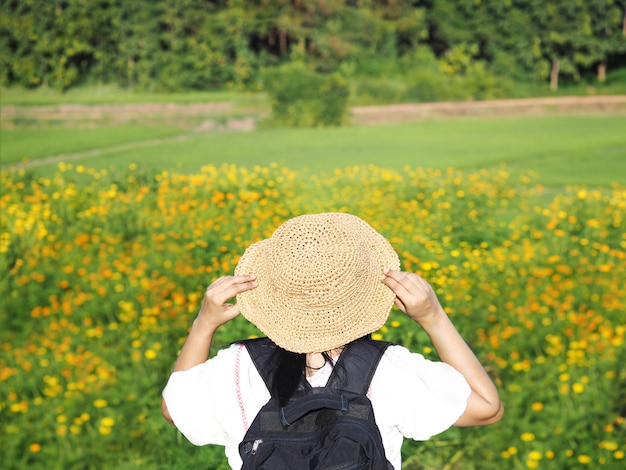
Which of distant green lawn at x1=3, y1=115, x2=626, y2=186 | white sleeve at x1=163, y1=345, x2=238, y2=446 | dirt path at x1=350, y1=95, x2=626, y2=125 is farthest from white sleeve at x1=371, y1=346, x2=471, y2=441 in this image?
dirt path at x1=350, y1=95, x2=626, y2=125

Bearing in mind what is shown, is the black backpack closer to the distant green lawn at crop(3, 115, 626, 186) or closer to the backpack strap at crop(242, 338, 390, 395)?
the backpack strap at crop(242, 338, 390, 395)

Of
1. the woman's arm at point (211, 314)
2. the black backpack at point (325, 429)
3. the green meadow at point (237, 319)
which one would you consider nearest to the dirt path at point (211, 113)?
the green meadow at point (237, 319)

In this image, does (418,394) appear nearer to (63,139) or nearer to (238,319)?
(238,319)

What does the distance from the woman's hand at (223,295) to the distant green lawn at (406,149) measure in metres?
8.21

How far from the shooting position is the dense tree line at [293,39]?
11.0 metres

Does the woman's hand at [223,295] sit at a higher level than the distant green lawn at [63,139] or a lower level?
higher

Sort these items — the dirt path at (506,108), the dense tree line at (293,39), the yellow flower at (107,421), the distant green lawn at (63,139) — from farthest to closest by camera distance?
the dirt path at (506,108)
the dense tree line at (293,39)
the distant green lawn at (63,139)
the yellow flower at (107,421)

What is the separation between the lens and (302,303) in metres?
1.37

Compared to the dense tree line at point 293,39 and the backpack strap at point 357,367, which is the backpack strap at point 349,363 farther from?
the dense tree line at point 293,39

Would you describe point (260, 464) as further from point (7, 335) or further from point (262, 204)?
point (262, 204)

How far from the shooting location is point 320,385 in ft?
4.60

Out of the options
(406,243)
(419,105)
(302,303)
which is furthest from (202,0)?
(302,303)

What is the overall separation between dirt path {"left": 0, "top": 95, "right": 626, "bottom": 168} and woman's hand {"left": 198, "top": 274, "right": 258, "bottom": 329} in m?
8.78

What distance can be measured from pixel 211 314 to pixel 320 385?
23 cm
